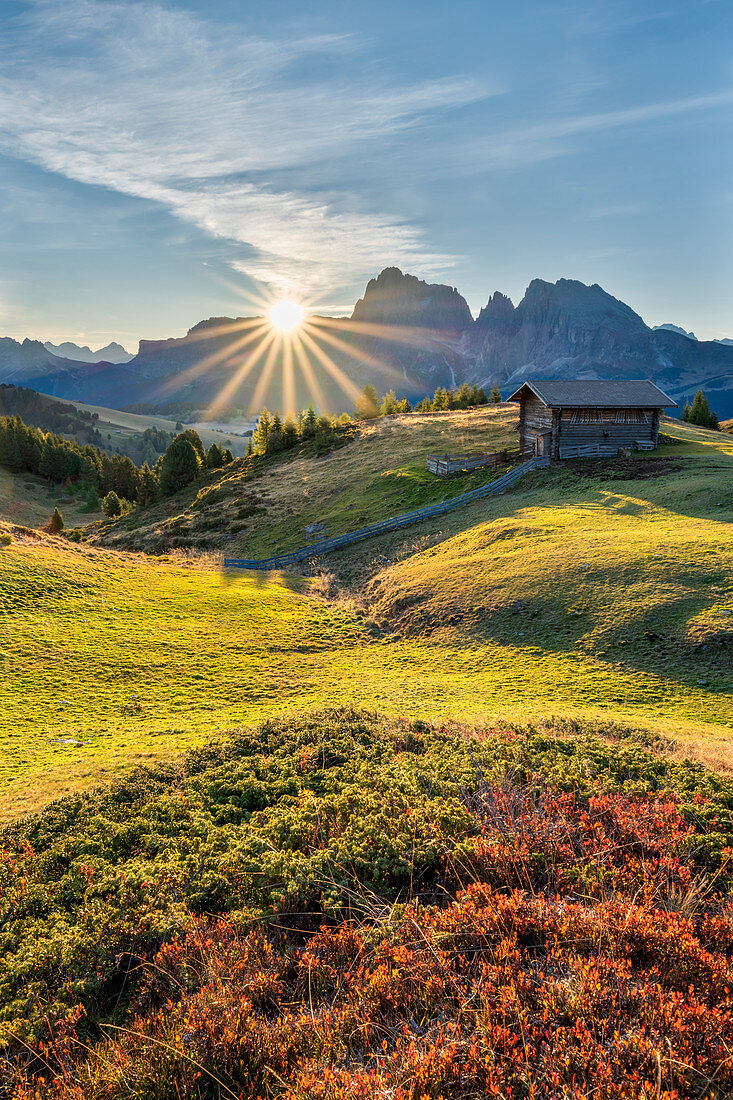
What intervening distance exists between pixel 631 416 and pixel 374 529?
81.9ft

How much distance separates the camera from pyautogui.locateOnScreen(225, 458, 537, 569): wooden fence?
35.2 m

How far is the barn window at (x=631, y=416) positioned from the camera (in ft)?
140

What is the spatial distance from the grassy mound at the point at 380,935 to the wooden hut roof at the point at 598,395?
37.7 metres

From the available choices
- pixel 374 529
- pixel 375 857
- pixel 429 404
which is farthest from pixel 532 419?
pixel 429 404

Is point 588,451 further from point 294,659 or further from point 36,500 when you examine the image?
point 36,500

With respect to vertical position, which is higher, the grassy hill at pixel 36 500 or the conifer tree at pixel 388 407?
the conifer tree at pixel 388 407

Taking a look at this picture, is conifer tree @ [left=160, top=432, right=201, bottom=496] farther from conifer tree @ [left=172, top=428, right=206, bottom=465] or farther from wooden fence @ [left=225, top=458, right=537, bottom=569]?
wooden fence @ [left=225, top=458, right=537, bottom=569]

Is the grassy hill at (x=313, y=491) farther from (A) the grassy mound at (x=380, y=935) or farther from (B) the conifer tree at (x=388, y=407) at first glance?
(A) the grassy mound at (x=380, y=935)

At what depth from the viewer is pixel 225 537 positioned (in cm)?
4616

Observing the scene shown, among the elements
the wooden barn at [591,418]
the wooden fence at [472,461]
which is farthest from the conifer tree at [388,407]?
the wooden barn at [591,418]

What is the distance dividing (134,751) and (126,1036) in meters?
6.17

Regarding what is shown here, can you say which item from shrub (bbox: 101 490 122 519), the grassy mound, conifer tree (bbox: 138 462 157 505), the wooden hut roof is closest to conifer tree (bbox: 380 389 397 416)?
conifer tree (bbox: 138 462 157 505)

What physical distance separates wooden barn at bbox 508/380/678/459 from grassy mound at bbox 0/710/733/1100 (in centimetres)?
3756

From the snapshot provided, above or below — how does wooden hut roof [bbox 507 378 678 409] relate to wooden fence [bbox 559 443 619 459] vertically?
above
